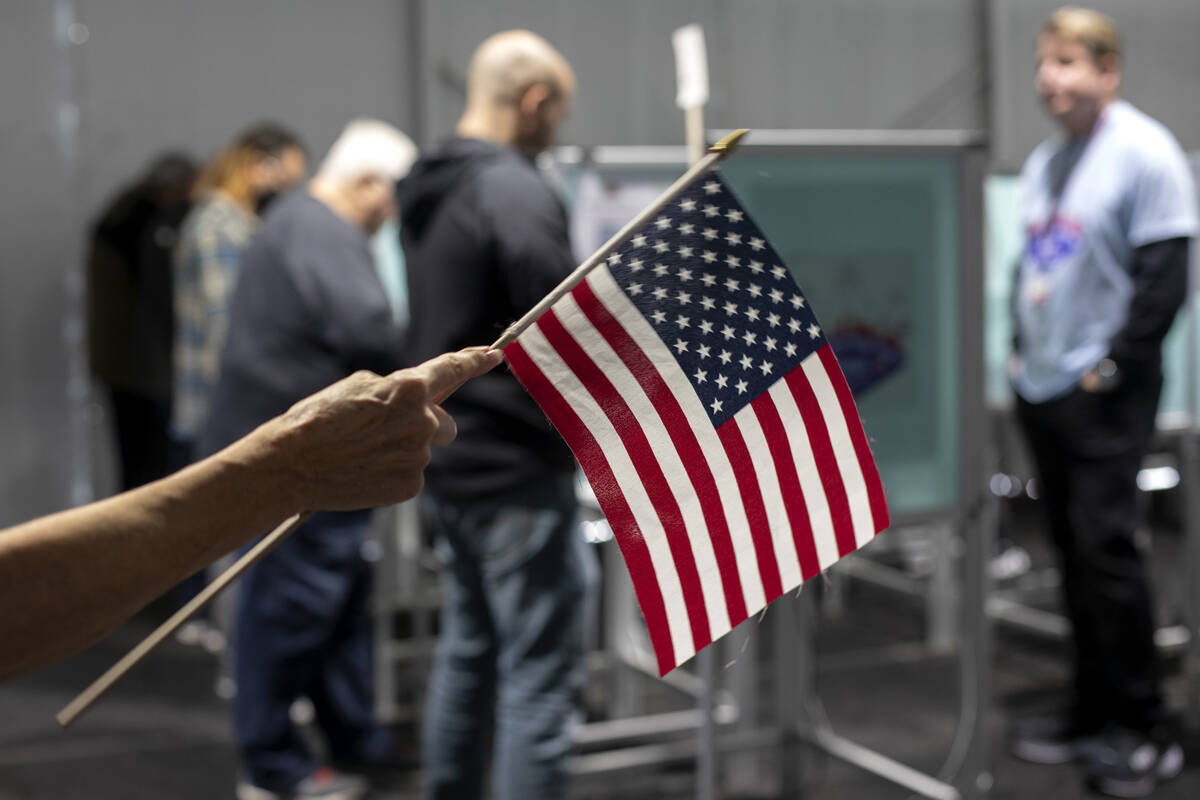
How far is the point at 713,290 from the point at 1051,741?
2.24m

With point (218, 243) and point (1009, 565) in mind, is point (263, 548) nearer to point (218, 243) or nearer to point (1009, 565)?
point (218, 243)

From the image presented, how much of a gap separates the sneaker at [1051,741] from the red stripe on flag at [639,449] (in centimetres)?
206

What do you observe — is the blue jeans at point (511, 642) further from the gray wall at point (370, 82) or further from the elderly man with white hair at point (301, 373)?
the gray wall at point (370, 82)

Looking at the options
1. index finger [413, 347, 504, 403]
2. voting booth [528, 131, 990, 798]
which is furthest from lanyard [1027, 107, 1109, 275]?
index finger [413, 347, 504, 403]

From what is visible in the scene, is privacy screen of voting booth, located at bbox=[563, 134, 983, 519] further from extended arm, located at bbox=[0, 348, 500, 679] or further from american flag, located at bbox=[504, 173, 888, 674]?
extended arm, located at bbox=[0, 348, 500, 679]

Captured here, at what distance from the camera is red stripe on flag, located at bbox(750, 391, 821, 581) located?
1.18 m

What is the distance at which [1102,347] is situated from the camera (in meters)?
2.71

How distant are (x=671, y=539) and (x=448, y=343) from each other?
90 cm

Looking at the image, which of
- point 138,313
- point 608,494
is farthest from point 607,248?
point 138,313

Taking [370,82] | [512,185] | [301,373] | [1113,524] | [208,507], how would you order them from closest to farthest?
[208,507], [512,185], [301,373], [1113,524], [370,82]

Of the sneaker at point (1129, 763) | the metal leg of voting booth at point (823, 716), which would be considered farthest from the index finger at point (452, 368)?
the sneaker at point (1129, 763)

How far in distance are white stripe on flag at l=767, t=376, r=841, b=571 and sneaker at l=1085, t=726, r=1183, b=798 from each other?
1864 mm

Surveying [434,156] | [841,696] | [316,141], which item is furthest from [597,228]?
[316,141]

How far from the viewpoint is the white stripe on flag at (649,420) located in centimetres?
115
